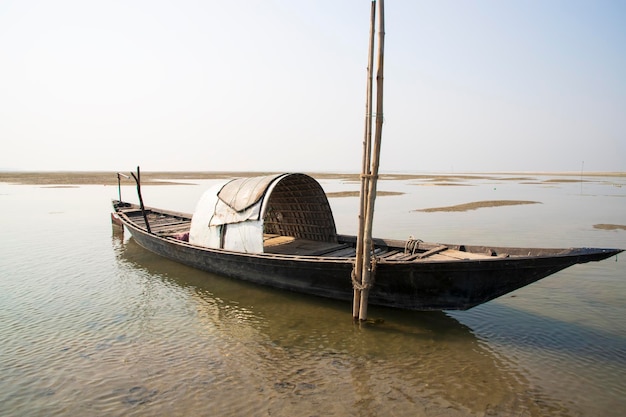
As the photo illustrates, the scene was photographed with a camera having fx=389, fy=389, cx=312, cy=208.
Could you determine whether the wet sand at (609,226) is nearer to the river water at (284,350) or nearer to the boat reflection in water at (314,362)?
the river water at (284,350)

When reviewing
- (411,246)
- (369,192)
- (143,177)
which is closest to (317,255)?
(411,246)

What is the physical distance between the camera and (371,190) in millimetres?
7086

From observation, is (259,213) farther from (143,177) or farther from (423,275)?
(143,177)

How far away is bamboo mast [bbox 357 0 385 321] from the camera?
6.86 m

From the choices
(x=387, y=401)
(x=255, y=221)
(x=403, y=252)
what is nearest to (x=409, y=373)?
(x=387, y=401)

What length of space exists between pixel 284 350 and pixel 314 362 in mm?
648

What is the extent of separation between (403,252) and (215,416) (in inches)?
242

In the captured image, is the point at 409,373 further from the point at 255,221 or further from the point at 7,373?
the point at 7,373

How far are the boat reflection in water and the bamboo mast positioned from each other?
2.53ft

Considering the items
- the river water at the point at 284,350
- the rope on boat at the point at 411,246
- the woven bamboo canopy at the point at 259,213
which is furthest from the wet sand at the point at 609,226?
the woven bamboo canopy at the point at 259,213

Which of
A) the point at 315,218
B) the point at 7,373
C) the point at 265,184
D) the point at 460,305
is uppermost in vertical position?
the point at 265,184

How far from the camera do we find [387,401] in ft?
16.6

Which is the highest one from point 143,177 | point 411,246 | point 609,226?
point 143,177

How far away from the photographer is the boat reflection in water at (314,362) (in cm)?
500
